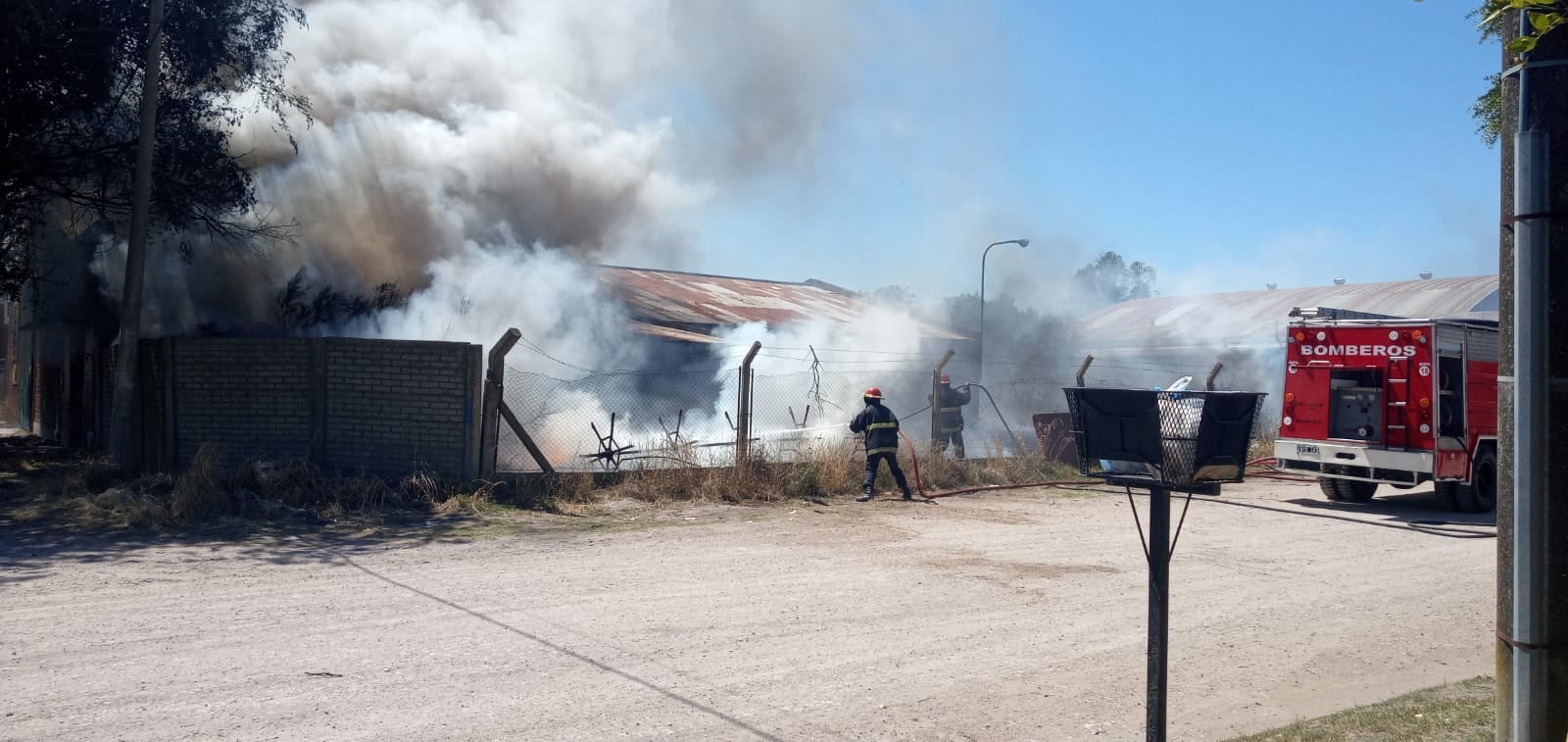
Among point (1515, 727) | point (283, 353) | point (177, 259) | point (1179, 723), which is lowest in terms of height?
point (1179, 723)

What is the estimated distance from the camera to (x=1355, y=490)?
1258 cm

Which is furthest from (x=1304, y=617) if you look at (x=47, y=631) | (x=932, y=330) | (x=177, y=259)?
(x=932, y=330)

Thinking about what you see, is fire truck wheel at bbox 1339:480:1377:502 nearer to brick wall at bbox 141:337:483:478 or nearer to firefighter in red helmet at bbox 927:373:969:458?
firefighter in red helmet at bbox 927:373:969:458

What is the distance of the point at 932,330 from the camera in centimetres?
2353

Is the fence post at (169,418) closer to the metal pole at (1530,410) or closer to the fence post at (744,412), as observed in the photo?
the fence post at (744,412)

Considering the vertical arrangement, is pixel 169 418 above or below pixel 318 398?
→ below

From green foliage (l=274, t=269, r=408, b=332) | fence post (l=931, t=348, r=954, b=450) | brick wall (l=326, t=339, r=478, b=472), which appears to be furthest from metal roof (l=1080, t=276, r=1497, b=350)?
brick wall (l=326, t=339, r=478, b=472)

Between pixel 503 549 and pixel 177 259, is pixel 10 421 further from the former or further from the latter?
pixel 503 549

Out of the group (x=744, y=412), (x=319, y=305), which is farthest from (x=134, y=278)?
(x=744, y=412)

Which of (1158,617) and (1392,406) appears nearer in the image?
(1158,617)

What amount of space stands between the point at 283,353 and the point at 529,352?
4.45m

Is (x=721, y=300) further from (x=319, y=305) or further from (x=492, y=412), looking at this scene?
(x=492, y=412)

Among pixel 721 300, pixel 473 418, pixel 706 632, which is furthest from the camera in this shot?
pixel 721 300

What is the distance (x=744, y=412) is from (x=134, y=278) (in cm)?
632
